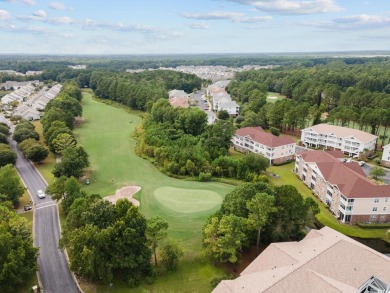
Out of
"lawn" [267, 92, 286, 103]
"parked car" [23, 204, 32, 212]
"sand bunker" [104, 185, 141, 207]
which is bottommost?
"parked car" [23, 204, 32, 212]

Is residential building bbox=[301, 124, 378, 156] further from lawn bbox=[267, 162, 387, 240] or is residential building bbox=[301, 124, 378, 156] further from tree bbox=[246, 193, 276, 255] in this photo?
tree bbox=[246, 193, 276, 255]

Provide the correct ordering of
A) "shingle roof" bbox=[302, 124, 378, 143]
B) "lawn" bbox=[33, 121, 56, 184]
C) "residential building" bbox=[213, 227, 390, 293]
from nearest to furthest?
"residential building" bbox=[213, 227, 390, 293]
"lawn" bbox=[33, 121, 56, 184]
"shingle roof" bbox=[302, 124, 378, 143]

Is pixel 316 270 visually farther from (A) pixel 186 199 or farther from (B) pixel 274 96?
(B) pixel 274 96

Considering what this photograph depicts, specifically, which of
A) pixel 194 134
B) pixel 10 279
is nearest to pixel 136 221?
pixel 10 279

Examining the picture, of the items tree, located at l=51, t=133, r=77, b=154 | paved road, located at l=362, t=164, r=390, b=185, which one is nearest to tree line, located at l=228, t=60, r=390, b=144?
paved road, located at l=362, t=164, r=390, b=185

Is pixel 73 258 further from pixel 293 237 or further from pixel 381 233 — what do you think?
pixel 381 233

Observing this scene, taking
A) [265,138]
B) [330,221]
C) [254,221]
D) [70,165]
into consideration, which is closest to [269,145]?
[265,138]

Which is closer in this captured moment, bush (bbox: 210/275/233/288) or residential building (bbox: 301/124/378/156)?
bush (bbox: 210/275/233/288)
